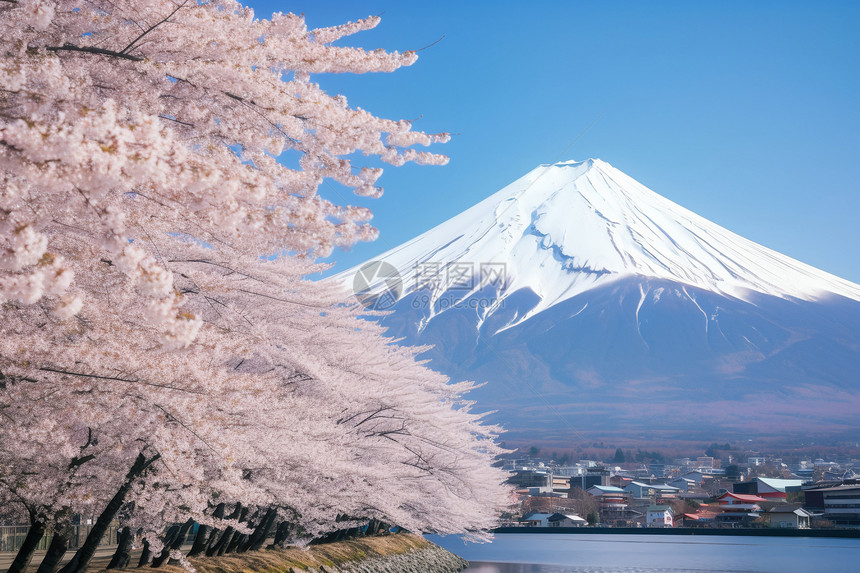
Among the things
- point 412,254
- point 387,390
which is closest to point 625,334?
point 412,254

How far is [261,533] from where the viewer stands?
13.7 metres

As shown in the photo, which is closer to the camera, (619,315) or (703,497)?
(703,497)

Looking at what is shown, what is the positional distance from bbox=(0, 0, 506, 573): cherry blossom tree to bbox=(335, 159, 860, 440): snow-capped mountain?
12345 centimetres

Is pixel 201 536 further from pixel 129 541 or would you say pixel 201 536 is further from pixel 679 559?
pixel 679 559

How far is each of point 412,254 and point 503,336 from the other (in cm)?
3070

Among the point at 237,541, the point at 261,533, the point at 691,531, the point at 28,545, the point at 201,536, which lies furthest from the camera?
the point at 691,531

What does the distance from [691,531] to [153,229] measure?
66.3 meters

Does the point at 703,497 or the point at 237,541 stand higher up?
the point at 703,497

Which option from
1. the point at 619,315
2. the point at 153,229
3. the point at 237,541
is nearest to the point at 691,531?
the point at 237,541

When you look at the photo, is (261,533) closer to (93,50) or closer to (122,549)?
(122,549)

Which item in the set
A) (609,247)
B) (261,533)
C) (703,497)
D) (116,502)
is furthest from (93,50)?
(609,247)

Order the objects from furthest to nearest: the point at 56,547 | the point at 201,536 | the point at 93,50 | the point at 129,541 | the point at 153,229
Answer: the point at 201,536
the point at 129,541
the point at 56,547
the point at 153,229
the point at 93,50

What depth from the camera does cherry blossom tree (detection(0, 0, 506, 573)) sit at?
9.87 feet

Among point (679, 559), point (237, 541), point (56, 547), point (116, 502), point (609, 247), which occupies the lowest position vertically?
point (679, 559)
